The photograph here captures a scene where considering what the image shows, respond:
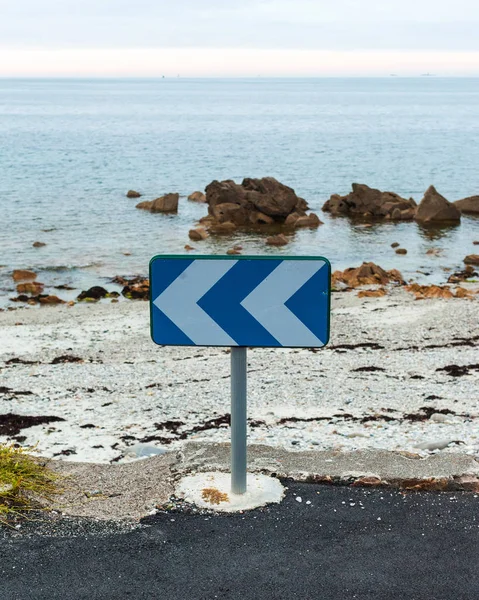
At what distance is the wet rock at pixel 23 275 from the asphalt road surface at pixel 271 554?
1918cm

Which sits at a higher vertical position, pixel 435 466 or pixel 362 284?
pixel 435 466

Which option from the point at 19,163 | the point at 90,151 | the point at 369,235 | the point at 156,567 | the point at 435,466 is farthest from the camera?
the point at 90,151

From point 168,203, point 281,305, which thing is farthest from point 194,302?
point 168,203

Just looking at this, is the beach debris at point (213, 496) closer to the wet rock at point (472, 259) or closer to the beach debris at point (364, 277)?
the beach debris at point (364, 277)

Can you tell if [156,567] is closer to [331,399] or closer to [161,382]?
[331,399]

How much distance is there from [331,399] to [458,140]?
83.2 metres

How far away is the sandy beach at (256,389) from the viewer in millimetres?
7176

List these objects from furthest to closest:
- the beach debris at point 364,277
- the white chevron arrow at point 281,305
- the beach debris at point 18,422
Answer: the beach debris at point 364,277 < the beach debris at point 18,422 < the white chevron arrow at point 281,305

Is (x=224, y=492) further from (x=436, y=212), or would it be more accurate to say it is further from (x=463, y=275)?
(x=436, y=212)

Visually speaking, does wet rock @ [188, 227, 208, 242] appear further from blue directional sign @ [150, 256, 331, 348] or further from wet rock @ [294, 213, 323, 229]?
blue directional sign @ [150, 256, 331, 348]

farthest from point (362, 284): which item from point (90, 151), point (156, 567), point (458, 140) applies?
point (458, 140)

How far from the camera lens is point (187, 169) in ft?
199

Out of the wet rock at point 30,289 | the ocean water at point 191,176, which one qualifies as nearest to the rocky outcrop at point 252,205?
the ocean water at point 191,176

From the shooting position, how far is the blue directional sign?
4.58 metres
